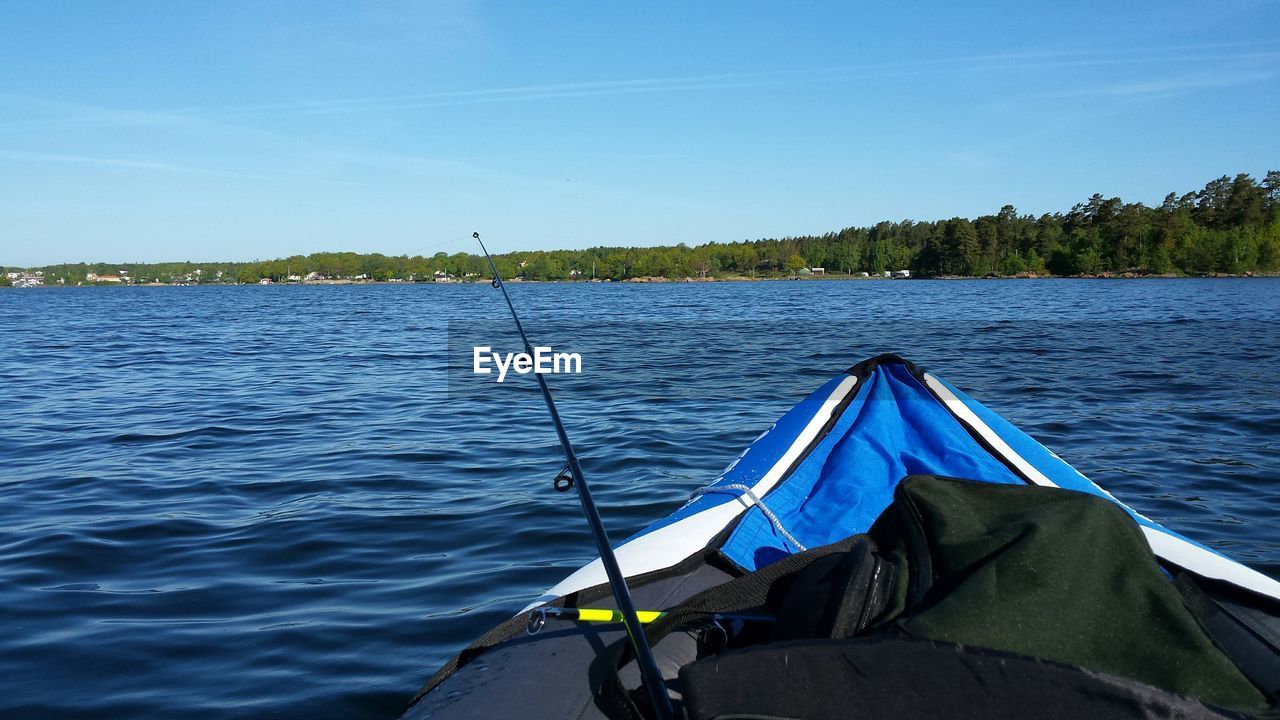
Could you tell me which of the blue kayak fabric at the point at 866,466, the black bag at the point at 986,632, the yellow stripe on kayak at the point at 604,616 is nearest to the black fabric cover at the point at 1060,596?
the black bag at the point at 986,632

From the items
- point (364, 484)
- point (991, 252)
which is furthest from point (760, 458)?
point (991, 252)


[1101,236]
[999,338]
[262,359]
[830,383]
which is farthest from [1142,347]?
[1101,236]

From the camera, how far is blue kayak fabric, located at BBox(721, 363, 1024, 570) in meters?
3.31

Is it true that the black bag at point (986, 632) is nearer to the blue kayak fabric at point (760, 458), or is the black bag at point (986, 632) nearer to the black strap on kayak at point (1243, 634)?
the black strap on kayak at point (1243, 634)

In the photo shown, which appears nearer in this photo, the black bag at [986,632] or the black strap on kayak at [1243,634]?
the black bag at [986,632]

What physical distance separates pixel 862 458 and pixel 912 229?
545 ft

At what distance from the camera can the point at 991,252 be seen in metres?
118

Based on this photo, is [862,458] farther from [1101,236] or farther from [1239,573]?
[1101,236]

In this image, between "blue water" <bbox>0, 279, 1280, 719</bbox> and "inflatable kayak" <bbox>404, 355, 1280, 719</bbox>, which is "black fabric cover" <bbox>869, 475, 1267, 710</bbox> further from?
Result: "blue water" <bbox>0, 279, 1280, 719</bbox>

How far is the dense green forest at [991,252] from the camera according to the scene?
94500mm

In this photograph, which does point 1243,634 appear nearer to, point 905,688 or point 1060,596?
point 1060,596

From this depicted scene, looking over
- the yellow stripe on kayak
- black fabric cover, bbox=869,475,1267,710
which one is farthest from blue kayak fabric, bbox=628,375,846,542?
black fabric cover, bbox=869,475,1267,710

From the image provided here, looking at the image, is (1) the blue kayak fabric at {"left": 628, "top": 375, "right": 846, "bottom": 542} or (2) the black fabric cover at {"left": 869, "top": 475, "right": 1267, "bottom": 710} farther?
(1) the blue kayak fabric at {"left": 628, "top": 375, "right": 846, "bottom": 542}

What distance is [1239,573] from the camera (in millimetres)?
2754
